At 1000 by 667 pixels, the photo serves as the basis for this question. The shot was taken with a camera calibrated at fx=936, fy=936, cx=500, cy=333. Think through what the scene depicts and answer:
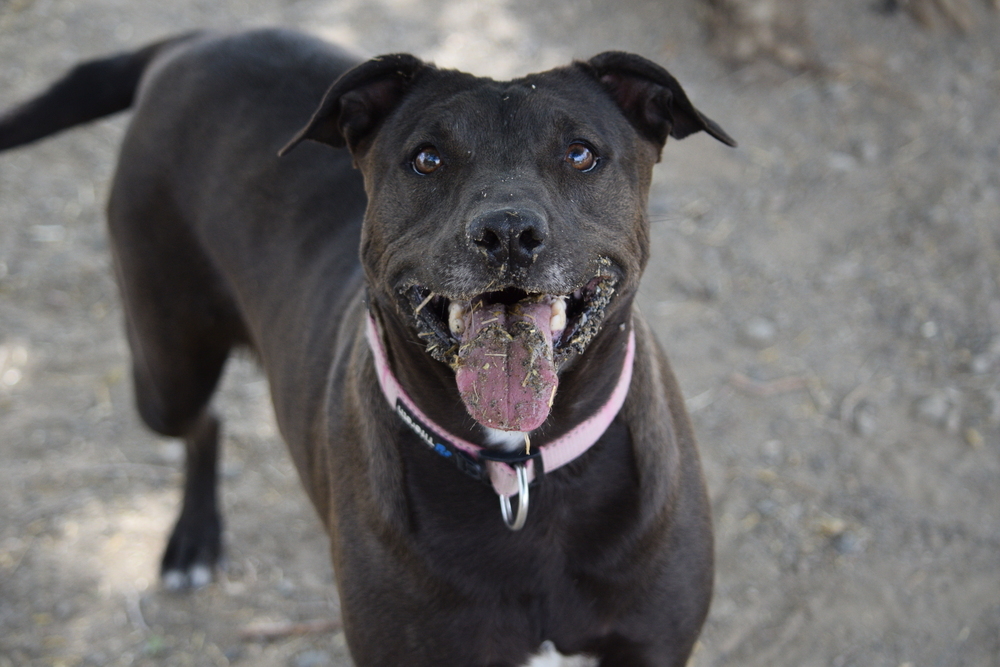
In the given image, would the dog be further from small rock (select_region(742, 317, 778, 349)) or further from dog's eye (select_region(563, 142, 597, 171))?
small rock (select_region(742, 317, 778, 349))

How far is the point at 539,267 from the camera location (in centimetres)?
215

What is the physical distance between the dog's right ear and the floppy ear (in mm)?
518

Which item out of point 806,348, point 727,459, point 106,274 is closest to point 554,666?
point 727,459

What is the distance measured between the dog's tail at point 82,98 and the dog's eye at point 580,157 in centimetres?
222

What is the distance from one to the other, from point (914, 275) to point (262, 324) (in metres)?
3.50

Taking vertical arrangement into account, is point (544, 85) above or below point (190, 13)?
above

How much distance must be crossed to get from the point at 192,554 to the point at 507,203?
107 inches

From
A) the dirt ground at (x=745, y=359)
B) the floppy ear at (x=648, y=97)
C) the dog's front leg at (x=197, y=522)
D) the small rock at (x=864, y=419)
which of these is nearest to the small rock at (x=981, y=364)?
the dirt ground at (x=745, y=359)

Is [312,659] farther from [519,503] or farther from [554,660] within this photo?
[519,503]

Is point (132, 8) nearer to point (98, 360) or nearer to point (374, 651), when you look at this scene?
point (98, 360)

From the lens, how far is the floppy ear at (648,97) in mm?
2566

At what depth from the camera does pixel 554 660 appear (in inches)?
101

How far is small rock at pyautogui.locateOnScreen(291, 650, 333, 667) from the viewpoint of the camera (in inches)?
147

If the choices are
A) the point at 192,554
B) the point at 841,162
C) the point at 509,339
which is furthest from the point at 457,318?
the point at 841,162
